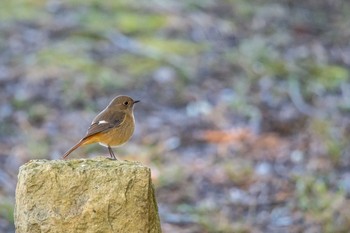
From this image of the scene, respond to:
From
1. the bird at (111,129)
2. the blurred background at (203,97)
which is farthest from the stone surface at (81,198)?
the blurred background at (203,97)

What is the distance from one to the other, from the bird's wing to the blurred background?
5.84ft

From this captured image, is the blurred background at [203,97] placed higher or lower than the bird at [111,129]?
higher

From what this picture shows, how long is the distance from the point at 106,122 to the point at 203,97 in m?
4.68

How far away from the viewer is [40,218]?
3.48 meters

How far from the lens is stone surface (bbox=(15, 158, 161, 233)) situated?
349 cm

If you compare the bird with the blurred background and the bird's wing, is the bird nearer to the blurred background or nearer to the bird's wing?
the bird's wing

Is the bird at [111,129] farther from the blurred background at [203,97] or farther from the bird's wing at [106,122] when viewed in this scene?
the blurred background at [203,97]

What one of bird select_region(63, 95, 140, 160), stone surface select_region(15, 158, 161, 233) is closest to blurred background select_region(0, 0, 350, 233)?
bird select_region(63, 95, 140, 160)

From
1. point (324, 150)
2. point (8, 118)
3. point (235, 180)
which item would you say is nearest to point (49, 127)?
point (8, 118)

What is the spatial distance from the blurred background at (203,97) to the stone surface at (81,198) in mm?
2653

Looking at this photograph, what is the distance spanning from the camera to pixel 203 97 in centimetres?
923

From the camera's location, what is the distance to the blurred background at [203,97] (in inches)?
275

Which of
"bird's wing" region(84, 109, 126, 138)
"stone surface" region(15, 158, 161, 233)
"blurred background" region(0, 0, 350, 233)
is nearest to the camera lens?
"stone surface" region(15, 158, 161, 233)

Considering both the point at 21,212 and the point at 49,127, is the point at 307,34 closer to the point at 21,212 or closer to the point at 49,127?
the point at 49,127
